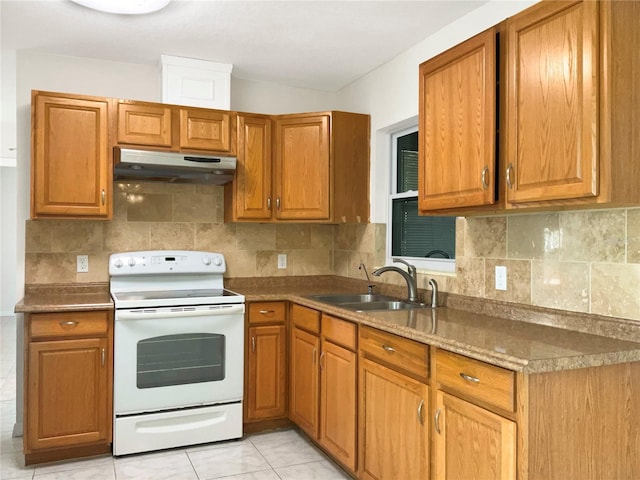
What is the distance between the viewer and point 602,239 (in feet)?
6.87

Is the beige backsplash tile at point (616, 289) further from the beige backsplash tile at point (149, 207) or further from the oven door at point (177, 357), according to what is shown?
the beige backsplash tile at point (149, 207)

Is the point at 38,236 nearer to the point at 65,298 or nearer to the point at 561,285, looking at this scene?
the point at 65,298

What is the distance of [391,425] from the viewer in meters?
2.39

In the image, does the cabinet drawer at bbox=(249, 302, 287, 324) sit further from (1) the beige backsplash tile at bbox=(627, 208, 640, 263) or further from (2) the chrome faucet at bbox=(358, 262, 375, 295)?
(1) the beige backsplash tile at bbox=(627, 208, 640, 263)

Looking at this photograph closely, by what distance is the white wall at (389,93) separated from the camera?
294 cm

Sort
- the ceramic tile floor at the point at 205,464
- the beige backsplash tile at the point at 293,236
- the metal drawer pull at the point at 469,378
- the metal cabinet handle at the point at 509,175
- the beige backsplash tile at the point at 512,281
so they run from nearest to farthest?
1. the metal drawer pull at the point at 469,378
2. the metal cabinet handle at the point at 509,175
3. the beige backsplash tile at the point at 512,281
4. the ceramic tile floor at the point at 205,464
5. the beige backsplash tile at the point at 293,236

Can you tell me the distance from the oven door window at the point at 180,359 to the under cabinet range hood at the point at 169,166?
1020 millimetres

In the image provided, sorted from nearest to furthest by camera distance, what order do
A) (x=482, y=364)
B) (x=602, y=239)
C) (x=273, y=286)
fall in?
(x=482, y=364)
(x=602, y=239)
(x=273, y=286)

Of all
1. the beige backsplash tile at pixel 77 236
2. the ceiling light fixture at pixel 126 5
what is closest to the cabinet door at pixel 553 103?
the ceiling light fixture at pixel 126 5

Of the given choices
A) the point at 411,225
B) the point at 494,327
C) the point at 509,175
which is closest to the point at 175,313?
the point at 411,225

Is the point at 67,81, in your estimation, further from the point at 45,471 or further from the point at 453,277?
the point at 453,277

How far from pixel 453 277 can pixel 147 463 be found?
6.58 ft

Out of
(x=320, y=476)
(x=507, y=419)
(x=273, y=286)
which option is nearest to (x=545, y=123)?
(x=507, y=419)

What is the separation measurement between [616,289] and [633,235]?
0.70 ft
